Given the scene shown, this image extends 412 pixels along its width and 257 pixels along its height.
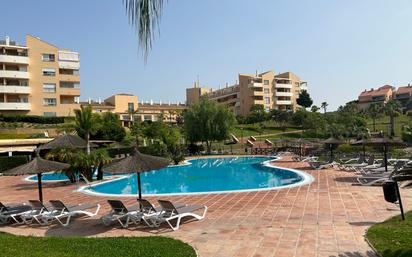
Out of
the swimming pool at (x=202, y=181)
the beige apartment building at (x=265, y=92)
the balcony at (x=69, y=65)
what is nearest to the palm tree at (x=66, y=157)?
the swimming pool at (x=202, y=181)

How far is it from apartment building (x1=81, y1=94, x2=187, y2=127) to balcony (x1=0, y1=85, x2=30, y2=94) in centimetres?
1660

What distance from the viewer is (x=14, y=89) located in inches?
2085

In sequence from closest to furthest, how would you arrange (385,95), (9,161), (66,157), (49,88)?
1. (66,157)
2. (9,161)
3. (49,88)
4. (385,95)

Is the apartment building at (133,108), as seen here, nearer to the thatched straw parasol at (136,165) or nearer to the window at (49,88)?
the window at (49,88)

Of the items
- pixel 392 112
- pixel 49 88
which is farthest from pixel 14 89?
pixel 392 112

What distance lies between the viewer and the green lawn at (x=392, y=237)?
21.2 ft

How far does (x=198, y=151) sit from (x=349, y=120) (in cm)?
3078

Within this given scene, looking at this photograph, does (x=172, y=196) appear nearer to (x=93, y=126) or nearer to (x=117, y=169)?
(x=117, y=169)

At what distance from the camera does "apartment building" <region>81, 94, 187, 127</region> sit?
Answer: 72062 mm

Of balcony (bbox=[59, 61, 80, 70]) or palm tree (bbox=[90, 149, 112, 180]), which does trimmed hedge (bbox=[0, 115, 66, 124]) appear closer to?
balcony (bbox=[59, 61, 80, 70])

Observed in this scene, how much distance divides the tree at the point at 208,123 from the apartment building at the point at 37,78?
74.9 feet

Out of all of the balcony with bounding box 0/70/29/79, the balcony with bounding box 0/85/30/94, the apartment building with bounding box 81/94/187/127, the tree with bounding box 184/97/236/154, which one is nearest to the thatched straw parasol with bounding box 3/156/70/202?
the tree with bounding box 184/97/236/154

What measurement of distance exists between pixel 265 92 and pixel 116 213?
7871 centimetres

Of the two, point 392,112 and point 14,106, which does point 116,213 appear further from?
Result: point 392,112
